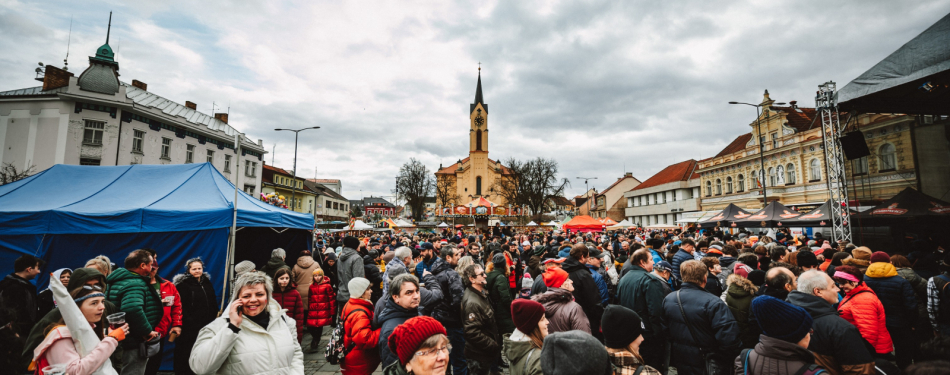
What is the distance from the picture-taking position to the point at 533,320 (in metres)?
2.68

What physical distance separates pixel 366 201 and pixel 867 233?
141m

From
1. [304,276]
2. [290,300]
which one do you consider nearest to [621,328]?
[290,300]

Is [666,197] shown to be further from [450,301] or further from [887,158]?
[450,301]

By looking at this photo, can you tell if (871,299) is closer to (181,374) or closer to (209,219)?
(181,374)

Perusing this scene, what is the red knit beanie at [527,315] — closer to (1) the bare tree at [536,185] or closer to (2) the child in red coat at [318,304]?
(2) the child in red coat at [318,304]

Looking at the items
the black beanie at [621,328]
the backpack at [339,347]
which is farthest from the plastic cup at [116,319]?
the black beanie at [621,328]

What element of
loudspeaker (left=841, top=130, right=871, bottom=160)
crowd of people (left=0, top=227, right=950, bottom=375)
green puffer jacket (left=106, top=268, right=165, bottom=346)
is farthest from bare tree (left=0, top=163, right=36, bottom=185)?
loudspeaker (left=841, top=130, right=871, bottom=160)

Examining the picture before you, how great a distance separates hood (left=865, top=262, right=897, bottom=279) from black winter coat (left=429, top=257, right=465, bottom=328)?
4688 millimetres

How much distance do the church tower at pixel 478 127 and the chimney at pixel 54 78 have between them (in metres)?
55.1

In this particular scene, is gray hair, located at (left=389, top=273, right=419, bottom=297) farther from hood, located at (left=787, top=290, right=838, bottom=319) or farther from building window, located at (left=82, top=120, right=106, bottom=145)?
building window, located at (left=82, top=120, right=106, bottom=145)

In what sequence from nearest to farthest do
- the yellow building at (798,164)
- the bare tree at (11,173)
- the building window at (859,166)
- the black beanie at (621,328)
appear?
the black beanie at (621,328)
the yellow building at (798,164)
the building window at (859,166)
the bare tree at (11,173)

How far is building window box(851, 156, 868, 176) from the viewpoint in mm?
9895

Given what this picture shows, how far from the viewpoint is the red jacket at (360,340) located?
3.30 metres

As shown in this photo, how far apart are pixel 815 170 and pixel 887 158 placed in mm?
A: 23596
